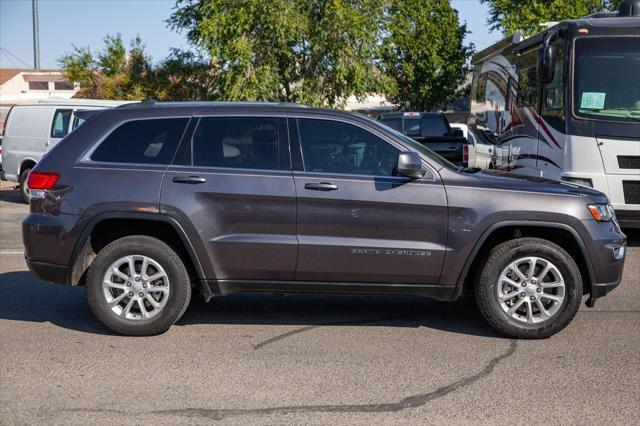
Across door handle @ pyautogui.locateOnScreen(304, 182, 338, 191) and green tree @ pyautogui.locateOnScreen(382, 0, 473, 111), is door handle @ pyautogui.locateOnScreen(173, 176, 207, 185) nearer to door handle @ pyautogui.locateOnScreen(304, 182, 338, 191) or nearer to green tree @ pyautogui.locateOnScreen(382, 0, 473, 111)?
door handle @ pyautogui.locateOnScreen(304, 182, 338, 191)

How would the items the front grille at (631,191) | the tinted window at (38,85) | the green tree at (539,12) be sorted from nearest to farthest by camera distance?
the front grille at (631,191)
the green tree at (539,12)
the tinted window at (38,85)

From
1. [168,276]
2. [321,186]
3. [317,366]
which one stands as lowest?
[317,366]

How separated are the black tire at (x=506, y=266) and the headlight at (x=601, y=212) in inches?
15.9

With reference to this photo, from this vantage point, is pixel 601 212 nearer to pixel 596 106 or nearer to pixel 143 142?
pixel 143 142

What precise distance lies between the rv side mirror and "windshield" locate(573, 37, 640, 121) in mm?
339

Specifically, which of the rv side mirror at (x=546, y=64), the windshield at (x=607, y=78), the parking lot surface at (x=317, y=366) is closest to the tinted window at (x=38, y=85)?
the rv side mirror at (x=546, y=64)

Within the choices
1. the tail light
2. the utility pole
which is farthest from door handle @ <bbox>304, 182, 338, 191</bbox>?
the utility pole

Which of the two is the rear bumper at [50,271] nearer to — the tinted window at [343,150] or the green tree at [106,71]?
the tinted window at [343,150]

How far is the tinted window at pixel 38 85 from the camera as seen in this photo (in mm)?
58766

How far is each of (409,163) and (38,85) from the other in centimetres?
5899

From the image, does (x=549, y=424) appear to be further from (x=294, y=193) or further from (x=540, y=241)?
(x=294, y=193)

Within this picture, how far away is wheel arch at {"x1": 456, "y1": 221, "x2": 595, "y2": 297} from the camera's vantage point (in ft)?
20.4

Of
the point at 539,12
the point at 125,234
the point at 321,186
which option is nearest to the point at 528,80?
the point at 321,186

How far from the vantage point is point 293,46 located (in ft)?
78.8
